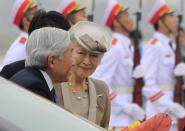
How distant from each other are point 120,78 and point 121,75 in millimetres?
28

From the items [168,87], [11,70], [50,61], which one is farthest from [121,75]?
[50,61]

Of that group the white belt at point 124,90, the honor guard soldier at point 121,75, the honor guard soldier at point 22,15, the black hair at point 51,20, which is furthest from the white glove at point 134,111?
the black hair at point 51,20

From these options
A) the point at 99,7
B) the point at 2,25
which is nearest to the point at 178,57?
the point at 99,7

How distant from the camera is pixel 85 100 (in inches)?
171

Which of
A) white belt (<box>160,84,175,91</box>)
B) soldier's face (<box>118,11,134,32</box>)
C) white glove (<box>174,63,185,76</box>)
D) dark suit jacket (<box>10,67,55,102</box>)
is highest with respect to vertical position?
dark suit jacket (<box>10,67,55,102</box>)

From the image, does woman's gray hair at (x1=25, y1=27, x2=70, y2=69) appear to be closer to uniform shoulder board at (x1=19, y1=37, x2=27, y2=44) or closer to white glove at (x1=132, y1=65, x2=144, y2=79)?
uniform shoulder board at (x1=19, y1=37, x2=27, y2=44)

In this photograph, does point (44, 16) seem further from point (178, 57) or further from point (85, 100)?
point (178, 57)

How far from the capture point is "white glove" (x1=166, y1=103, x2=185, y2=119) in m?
8.45

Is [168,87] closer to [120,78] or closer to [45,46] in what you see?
[120,78]

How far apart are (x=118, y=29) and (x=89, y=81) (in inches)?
168

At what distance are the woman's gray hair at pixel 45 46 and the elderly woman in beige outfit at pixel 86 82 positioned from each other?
244mm

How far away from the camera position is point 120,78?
27.1ft

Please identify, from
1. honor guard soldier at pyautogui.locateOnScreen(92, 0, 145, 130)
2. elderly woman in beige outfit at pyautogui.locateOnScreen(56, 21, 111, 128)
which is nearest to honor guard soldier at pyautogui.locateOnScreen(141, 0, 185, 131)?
honor guard soldier at pyautogui.locateOnScreen(92, 0, 145, 130)

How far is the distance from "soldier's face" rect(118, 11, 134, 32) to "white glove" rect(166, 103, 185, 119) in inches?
30.3
